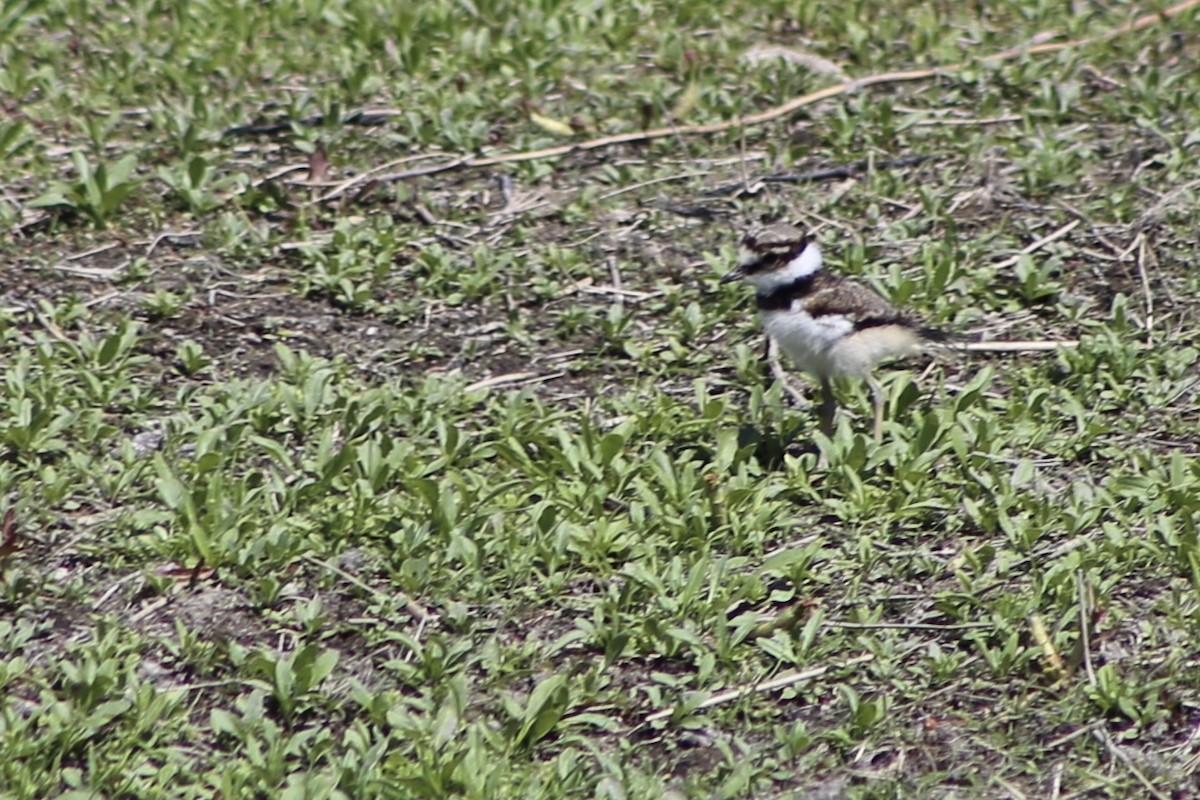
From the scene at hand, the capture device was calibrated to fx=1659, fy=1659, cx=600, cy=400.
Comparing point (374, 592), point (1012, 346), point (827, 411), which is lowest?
point (1012, 346)

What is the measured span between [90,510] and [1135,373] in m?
4.20

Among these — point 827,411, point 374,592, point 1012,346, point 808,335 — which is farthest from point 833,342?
point 374,592

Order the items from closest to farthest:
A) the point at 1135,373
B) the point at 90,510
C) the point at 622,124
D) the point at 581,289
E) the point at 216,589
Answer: the point at 216,589 < the point at 90,510 < the point at 1135,373 < the point at 581,289 < the point at 622,124

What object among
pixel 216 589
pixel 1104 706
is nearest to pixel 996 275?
pixel 1104 706

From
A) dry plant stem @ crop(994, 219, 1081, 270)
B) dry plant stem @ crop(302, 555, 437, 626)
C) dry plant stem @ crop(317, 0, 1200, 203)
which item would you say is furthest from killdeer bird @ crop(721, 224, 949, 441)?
dry plant stem @ crop(317, 0, 1200, 203)

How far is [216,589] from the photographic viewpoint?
5699mm

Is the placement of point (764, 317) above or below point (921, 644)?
above

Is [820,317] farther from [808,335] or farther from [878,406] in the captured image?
[878,406]

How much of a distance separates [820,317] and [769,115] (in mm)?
2850

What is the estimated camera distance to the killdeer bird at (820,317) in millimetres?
6270

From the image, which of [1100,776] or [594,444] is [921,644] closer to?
[1100,776]

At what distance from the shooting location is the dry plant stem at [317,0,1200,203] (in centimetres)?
843

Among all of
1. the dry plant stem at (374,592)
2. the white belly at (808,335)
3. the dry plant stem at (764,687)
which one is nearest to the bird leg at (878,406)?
the white belly at (808,335)

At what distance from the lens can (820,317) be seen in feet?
20.5
